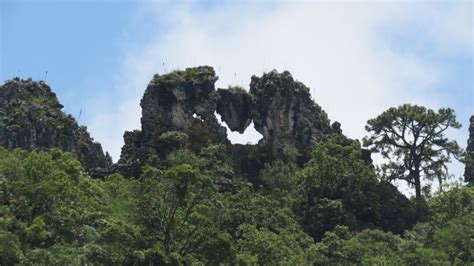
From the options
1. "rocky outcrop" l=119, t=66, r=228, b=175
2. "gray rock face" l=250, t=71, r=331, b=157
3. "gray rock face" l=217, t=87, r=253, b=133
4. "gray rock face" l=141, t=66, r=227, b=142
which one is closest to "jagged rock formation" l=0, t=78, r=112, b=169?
"rocky outcrop" l=119, t=66, r=228, b=175

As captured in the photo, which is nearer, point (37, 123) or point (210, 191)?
point (210, 191)

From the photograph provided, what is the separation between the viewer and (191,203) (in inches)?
1107

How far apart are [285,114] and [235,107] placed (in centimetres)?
333

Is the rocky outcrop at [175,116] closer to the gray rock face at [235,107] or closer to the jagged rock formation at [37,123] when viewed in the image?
the gray rock face at [235,107]

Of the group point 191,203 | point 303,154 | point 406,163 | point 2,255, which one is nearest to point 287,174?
point 303,154

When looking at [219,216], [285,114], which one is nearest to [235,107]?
[285,114]

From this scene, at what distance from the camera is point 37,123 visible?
4516cm

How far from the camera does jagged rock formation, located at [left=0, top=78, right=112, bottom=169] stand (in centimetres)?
4403

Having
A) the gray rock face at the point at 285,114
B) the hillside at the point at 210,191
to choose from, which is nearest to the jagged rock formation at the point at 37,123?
the hillside at the point at 210,191

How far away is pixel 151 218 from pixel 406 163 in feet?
76.6

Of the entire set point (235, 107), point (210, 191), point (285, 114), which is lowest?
point (210, 191)

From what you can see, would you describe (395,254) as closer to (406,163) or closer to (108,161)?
(406,163)

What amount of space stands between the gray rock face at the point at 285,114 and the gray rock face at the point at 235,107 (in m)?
0.57

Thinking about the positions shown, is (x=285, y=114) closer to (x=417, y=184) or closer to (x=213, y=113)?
(x=213, y=113)
